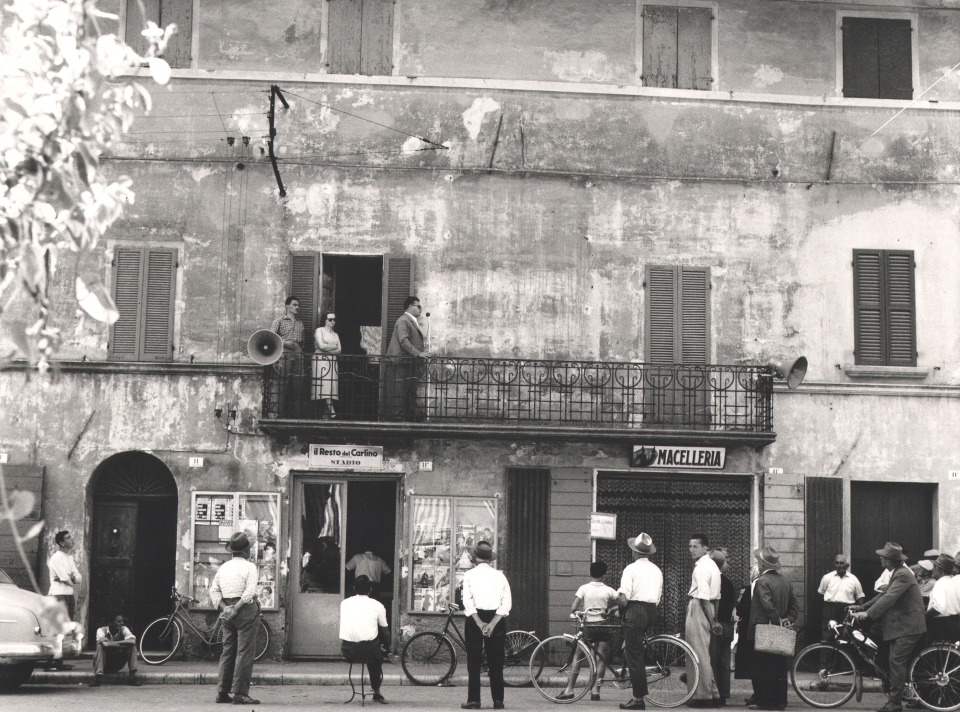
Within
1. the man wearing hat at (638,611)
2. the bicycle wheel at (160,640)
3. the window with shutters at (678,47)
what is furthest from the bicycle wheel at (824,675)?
the window with shutters at (678,47)

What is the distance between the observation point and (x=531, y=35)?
70.2ft

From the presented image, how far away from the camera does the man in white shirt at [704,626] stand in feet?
52.9

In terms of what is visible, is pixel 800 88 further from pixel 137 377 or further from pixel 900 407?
pixel 137 377

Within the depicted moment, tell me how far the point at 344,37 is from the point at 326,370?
503 cm

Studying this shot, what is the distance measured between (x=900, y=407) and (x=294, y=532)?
9.06m

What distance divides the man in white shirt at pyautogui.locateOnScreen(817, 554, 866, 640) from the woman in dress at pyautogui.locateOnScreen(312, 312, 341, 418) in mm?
7311

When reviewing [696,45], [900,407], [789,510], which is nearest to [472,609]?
[789,510]

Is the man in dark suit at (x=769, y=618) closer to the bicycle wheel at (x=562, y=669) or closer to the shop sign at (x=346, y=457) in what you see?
the bicycle wheel at (x=562, y=669)

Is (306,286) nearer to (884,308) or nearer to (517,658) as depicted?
(517,658)

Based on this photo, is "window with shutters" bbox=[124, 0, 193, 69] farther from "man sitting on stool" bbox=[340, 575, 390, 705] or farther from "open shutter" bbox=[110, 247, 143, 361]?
"man sitting on stool" bbox=[340, 575, 390, 705]

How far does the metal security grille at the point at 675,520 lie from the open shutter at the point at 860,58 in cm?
616

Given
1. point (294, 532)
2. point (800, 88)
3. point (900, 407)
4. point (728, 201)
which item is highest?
point (800, 88)

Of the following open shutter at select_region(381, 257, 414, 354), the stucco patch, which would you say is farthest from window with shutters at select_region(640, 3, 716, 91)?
open shutter at select_region(381, 257, 414, 354)

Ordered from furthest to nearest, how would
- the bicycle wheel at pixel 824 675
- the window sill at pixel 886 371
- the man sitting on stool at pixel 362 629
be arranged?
the window sill at pixel 886 371 → the bicycle wheel at pixel 824 675 → the man sitting on stool at pixel 362 629
